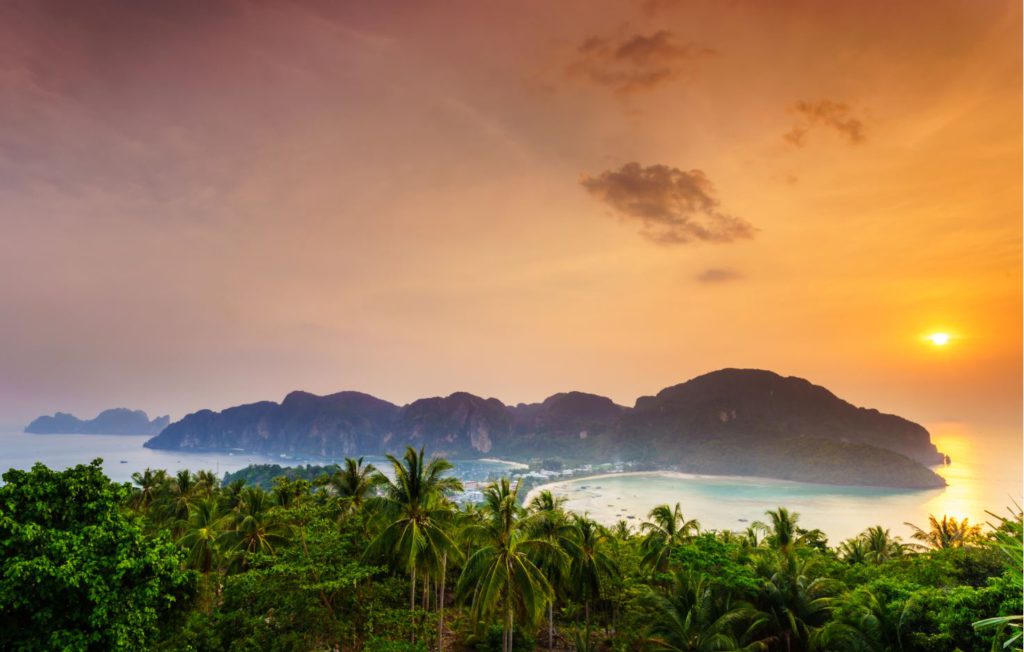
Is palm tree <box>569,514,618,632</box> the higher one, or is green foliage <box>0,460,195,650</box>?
green foliage <box>0,460,195,650</box>

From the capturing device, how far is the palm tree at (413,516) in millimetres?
21344

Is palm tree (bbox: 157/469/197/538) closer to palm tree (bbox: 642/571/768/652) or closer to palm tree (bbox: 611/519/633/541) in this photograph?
palm tree (bbox: 642/571/768/652)

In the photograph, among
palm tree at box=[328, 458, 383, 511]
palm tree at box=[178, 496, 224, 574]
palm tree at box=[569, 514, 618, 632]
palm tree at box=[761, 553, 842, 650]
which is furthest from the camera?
palm tree at box=[328, 458, 383, 511]

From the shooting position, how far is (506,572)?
19.9 m

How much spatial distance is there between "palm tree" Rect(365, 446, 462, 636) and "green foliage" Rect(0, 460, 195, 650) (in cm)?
881

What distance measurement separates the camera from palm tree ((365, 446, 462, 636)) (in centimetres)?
2134

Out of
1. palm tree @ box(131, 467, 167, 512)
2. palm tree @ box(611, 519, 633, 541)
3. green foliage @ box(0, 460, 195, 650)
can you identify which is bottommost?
palm tree @ box(611, 519, 633, 541)

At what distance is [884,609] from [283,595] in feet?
73.8

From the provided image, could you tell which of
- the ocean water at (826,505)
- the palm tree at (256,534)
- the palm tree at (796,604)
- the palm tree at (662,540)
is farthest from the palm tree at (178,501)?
the ocean water at (826,505)

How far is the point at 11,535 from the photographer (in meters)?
12.0

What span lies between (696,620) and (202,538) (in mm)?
29377

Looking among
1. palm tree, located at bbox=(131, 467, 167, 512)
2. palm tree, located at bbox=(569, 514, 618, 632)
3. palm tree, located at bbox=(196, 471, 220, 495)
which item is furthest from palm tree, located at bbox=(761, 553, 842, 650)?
palm tree, located at bbox=(131, 467, 167, 512)

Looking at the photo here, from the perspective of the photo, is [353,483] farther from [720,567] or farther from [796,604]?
[796,604]

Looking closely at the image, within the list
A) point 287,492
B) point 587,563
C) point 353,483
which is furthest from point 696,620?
point 287,492
